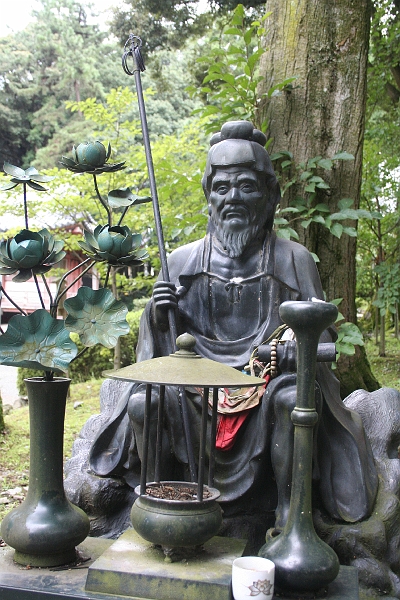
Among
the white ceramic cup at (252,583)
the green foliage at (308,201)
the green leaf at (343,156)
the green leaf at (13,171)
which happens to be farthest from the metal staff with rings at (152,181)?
the green leaf at (343,156)

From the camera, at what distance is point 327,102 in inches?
215

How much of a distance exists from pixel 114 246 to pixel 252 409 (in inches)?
40.1

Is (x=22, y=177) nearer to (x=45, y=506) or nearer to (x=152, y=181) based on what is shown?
(x=152, y=181)

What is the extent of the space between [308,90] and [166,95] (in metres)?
15.0

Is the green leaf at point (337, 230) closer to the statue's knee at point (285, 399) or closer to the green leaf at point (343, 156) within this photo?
the green leaf at point (343, 156)

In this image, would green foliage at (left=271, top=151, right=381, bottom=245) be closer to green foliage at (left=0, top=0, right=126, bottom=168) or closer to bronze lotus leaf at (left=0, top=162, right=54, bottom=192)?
bronze lotus leaf at (left=0, top=162, right=54, bottom=192)

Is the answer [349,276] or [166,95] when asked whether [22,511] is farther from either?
[166,95]

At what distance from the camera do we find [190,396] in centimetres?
303

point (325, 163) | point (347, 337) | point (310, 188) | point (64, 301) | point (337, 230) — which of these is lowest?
point (347, 337)

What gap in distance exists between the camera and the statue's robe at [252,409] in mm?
2932

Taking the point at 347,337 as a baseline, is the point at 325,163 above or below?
above

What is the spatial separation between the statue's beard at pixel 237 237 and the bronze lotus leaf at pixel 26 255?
1.07 meters

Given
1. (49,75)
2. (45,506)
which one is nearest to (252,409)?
(45,506)

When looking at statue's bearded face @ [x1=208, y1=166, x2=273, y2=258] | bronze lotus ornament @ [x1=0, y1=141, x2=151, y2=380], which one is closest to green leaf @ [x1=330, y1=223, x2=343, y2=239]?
statue's bearded face @ [x1=208, y1=166, x2=273, y2=258]
